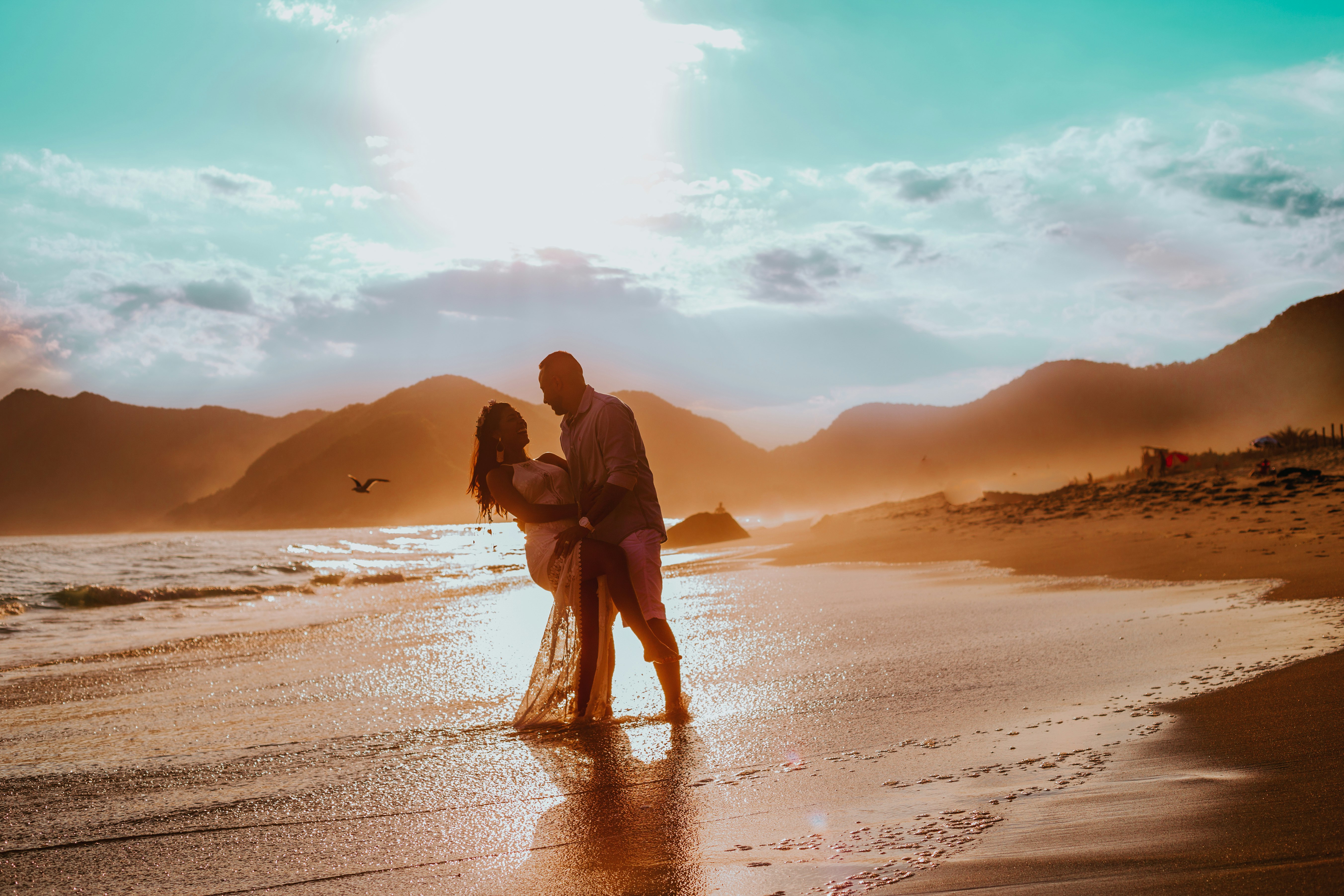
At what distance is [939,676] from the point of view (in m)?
4.71

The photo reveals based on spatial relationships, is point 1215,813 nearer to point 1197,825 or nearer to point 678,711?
point 1197,825

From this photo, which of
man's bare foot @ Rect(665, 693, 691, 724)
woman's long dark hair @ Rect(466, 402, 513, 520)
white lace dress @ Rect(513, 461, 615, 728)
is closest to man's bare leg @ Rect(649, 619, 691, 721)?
man's bare foot @ Rect(665, 693, 691, 724)

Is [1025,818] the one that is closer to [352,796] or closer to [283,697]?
[352,796]

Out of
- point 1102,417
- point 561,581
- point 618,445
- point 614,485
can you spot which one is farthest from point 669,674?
point 1102,417

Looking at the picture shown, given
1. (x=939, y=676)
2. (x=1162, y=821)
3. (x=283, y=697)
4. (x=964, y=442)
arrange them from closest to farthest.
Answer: (x=1162, y=821)
(x=939, y=676)
(x=283, y=697)
(x=964, y=442)

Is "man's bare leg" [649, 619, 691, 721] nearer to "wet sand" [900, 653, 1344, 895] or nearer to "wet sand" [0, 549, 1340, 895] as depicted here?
"wet sand" [0, 549, 1340, 895]

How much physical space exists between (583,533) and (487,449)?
0.71 meters

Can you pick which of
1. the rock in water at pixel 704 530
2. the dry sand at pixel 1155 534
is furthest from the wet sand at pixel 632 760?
the rock in water at pixel 704 530

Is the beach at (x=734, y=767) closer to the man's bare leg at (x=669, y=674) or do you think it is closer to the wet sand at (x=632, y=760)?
the wet sand at (x=632, y=760)

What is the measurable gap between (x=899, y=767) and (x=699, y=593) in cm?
805

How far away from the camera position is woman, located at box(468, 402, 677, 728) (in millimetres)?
4246

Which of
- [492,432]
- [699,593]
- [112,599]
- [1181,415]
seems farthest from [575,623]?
[1181,415]

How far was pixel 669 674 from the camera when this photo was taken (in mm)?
4258

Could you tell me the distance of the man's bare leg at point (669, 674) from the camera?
4.22m
